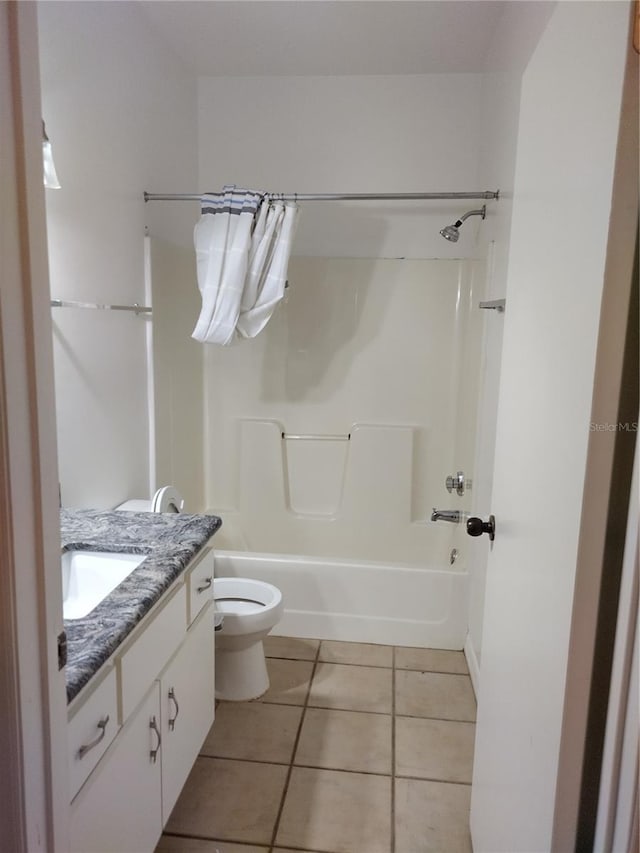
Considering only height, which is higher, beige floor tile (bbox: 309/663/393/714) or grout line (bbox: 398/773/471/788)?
beige floor tile (bbox: 309/663/393/714)

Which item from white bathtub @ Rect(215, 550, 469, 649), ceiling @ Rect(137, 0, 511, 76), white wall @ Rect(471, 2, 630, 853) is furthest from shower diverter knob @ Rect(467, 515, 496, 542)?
ceiling @ Rect(137, 0, 511, 76)

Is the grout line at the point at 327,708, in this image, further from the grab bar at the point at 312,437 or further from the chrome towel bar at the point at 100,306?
the chrome towel bar at the point at 100,306

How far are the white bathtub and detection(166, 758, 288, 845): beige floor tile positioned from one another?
0.85 m

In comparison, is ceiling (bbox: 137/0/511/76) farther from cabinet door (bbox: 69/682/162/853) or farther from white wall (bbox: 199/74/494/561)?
cabinet door (bbox: 69/682/162/853)

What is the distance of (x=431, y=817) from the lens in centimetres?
176

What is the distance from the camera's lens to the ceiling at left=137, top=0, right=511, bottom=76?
238cm

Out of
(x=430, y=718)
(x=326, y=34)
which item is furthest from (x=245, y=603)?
(x=326, y=34)

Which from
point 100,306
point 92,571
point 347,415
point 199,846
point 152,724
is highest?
point 100,306

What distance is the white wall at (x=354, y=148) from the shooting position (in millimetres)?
3016

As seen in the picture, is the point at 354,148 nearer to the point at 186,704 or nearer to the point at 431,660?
the point at 431,660

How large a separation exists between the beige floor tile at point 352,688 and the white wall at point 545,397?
85 centimetres

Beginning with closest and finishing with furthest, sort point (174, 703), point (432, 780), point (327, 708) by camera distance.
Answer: point (174, 703)
point (432, 780)
point (327, 708)

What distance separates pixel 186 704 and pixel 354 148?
8.78 feet

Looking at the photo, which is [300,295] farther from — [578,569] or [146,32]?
[578,569]
